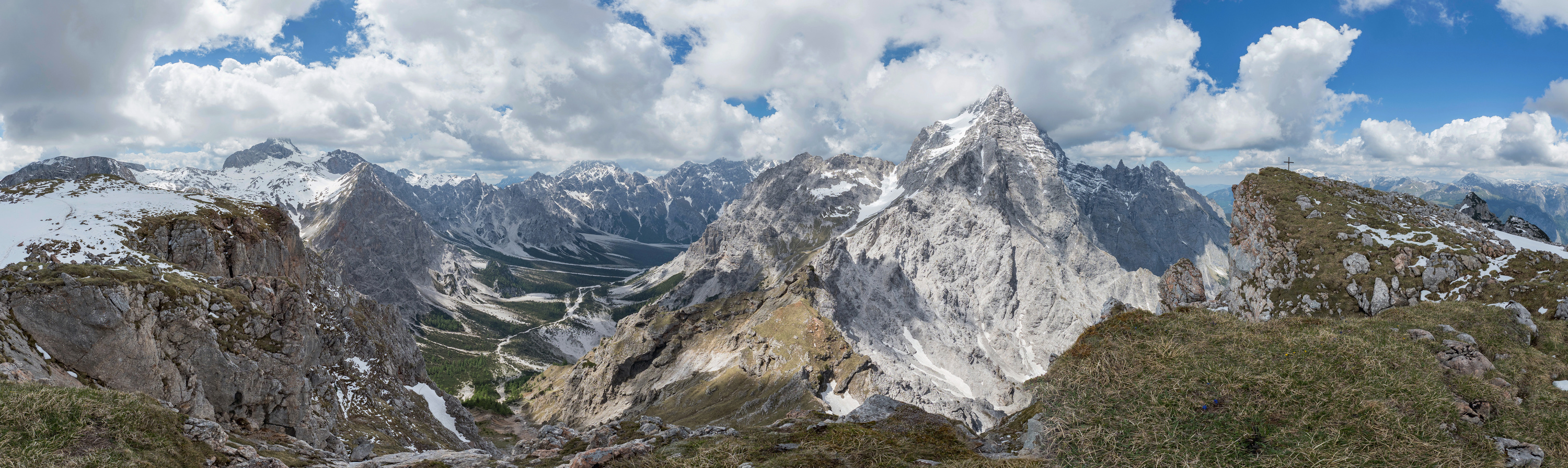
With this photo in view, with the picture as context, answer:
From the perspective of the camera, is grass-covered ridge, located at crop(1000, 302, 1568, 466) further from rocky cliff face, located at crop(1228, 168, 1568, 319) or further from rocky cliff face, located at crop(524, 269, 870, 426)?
rocky cliff face, located at crop(524, 269, 870, 426)

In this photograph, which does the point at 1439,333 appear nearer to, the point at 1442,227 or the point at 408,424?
the point at 1442,227

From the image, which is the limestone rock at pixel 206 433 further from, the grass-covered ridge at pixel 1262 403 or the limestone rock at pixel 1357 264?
the limestone rock at pixel 1357 264

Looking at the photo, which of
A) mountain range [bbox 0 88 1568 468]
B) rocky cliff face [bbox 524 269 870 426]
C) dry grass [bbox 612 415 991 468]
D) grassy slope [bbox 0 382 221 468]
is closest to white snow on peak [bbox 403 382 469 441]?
mountain range [bbox 0 88 1568 468]

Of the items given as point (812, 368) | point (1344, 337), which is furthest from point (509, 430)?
point (1344, 337)

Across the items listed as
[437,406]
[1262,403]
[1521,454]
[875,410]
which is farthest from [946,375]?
[1262,403]

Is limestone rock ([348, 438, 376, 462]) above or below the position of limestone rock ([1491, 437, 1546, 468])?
below

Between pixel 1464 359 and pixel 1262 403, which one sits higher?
pixel 1262 403

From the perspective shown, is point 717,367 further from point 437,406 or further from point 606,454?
point 606,454
